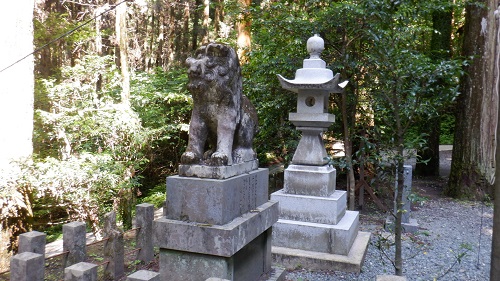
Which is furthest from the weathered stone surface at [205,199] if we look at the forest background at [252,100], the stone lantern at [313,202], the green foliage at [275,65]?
the green foliage at [275,65]

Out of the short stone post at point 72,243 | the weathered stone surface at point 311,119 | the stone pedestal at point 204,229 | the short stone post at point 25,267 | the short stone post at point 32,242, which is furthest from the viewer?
the weathered stone surface at point 311,119

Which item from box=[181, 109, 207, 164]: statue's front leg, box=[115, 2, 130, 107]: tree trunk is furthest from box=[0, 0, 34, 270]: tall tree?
box=[181, 109, 207, 164]: statue's front leg

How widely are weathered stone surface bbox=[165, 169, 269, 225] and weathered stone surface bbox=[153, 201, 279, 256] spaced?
2.3 inches

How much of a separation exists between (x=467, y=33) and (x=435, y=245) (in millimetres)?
6339

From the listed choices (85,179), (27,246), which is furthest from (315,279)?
(85,179)

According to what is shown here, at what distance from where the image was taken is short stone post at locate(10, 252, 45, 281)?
314 centimetres

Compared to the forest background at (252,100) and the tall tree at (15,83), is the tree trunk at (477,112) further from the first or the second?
the tall tree at (15,83)

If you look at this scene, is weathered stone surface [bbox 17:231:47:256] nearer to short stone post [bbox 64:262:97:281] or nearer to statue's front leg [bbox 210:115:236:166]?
short stone post [bbox 64:262:97:281]

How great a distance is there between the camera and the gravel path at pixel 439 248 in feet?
16.2

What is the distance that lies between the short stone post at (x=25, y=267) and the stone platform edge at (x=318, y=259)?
118 inches

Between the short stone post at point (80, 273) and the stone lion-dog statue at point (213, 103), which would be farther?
the stone lion-dog statue at point (213, 103)

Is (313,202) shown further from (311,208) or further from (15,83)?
(15,83)

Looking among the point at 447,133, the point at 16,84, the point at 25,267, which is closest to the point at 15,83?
the point at 16,84

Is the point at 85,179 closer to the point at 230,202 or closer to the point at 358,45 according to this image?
the point at 230,202
